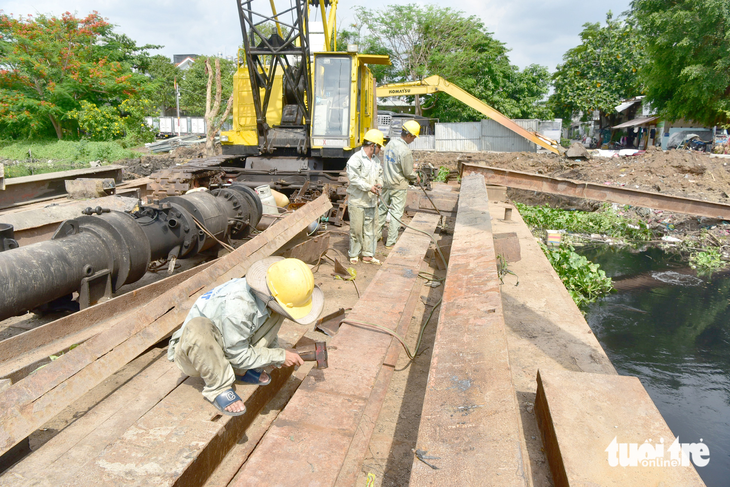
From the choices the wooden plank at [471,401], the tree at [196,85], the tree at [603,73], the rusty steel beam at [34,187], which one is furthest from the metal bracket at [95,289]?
the tree at [196,85]

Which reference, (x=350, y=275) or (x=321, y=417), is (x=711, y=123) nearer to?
(x=350, y=275)

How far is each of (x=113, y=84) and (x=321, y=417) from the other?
25753 millimetres

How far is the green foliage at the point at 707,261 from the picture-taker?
764cm

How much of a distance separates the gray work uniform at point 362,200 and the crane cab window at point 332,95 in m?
2.29

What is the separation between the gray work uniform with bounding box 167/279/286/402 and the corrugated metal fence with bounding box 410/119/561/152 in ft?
87.9

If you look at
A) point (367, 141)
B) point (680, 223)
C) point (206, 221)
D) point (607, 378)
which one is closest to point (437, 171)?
point (680, 223)

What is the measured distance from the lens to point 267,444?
2.44 metres

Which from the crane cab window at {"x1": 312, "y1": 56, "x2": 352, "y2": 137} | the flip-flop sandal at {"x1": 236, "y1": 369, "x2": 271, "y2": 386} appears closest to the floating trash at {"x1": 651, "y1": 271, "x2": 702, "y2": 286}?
the crane cab window at {"x1": 312, "y1": 56, "x2": 352, "y2": 137}

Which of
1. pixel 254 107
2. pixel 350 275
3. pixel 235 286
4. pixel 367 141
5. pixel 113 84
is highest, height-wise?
pixel 113 84

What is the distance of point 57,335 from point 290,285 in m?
2.17

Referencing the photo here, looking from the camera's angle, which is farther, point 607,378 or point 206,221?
point 206,221

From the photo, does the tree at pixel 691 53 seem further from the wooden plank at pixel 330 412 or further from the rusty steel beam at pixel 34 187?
the rusty steel beam at pixel 34 187

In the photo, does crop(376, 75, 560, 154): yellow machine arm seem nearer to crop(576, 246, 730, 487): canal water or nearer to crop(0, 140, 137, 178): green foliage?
crop(0, 140, 137, 178): green foliage

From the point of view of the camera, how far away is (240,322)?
8.34 ft
